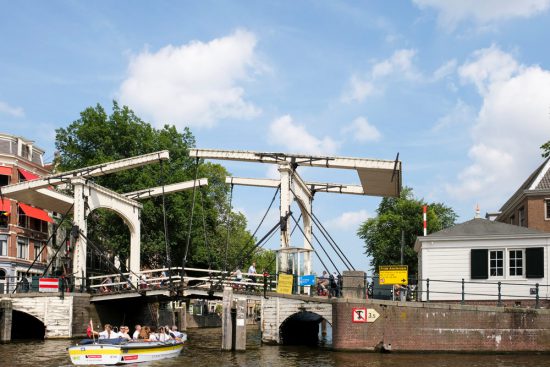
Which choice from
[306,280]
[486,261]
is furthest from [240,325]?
[486,261]

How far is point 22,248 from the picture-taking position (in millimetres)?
49688

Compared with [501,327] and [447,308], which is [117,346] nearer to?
[447,308]

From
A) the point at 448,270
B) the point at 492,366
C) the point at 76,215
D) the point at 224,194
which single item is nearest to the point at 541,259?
the point at 448,270

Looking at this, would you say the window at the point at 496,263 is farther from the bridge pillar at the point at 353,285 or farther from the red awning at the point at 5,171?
the red awning at the point at 5,171

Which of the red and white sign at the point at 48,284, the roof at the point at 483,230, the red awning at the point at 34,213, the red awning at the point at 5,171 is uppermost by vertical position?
the red awning at the point at 5,171

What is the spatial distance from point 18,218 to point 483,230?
107ft

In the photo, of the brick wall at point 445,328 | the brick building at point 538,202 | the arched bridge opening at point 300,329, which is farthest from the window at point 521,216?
the brick wall at point 445,328

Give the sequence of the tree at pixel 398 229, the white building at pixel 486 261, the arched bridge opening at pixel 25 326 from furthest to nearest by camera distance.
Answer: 1. the tree at pixel 398 229
2. the arched bridge opening at pixel 25 326
3. the white building at pixel 486 261

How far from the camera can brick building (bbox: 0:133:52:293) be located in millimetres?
47500

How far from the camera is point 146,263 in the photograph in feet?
153

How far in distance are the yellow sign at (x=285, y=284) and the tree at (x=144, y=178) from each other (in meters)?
16.6

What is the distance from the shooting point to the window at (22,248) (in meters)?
49.0

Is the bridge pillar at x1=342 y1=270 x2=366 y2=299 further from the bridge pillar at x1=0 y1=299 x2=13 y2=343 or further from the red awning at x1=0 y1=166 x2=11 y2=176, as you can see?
the red awning at x1=0 y1=166 x2=11 y2=176

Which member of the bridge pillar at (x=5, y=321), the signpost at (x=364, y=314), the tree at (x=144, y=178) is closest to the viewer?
the signpost at (x=364, y=314)
